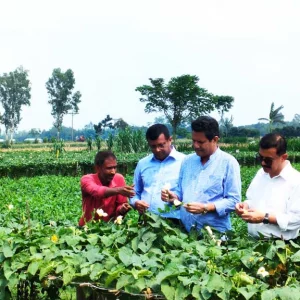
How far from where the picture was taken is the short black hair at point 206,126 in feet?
11.8

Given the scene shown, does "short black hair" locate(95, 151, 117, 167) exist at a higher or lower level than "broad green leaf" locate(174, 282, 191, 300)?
higher

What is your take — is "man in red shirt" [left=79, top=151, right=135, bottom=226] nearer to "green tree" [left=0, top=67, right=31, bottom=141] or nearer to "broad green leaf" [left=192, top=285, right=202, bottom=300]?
"broad green leaf" [left=192, top=285, right=202, bottom=300]

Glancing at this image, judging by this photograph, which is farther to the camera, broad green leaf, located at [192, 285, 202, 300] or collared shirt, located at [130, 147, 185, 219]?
collared shirt, located at [130, 147, 185, 219]

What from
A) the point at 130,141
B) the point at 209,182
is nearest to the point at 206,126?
the point at 209,182

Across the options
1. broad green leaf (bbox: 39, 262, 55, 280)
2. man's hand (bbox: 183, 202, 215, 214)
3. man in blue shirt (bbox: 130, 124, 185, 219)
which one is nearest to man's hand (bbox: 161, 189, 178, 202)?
man in blue shirt (bbox: 130, 124, 185, 219)

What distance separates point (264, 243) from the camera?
120 inches

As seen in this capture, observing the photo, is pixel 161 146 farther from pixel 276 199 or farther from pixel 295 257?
pixel 295 257

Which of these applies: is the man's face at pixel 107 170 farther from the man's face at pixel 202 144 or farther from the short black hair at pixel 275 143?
the short black hair at pixel 275 143

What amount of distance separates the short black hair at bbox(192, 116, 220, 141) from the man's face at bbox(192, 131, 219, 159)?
0.02 m

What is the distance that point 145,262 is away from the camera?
2.89 metres

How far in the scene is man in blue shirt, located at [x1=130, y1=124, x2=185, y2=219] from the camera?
4.00 metres

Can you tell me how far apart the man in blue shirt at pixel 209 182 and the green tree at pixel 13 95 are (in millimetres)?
65715

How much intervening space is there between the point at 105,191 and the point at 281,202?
1.44 meters

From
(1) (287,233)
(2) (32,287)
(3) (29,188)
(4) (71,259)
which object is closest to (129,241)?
(4) (71,259)
